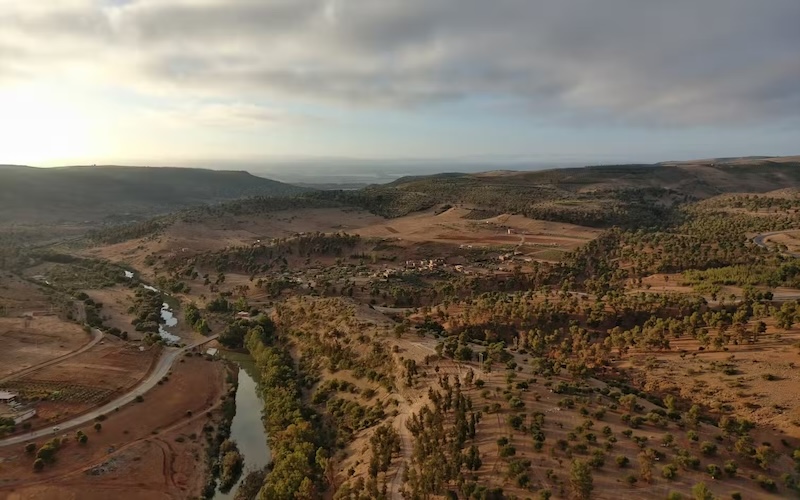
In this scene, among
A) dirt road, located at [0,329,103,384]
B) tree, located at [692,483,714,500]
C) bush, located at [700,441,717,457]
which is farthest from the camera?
dirt road, located at [0,329,103,384]

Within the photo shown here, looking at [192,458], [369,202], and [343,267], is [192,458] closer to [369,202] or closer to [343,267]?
[343,267]

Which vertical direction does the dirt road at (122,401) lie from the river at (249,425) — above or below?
above

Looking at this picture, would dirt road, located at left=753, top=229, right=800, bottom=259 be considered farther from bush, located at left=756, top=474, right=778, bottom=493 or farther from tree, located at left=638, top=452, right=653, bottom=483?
tree, located at left=638, top=452, right=653, bottom=483

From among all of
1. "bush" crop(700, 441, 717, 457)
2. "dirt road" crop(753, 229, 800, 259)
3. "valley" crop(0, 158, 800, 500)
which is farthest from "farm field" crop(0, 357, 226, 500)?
"dirt road" crop(753, 229, 800, 259)

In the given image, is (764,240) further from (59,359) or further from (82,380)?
(59,359)

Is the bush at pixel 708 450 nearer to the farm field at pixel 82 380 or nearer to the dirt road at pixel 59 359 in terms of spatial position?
the farm field at pixel 82 380


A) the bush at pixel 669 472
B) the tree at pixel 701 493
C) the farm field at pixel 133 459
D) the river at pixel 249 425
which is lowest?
the river at pixel 249 425

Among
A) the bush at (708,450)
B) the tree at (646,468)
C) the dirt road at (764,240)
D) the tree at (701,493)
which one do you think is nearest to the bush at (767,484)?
the bush at (708,450)
